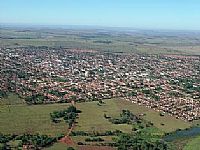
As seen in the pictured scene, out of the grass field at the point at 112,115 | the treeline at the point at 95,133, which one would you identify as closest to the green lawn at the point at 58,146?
the treeline at the point at 95,133

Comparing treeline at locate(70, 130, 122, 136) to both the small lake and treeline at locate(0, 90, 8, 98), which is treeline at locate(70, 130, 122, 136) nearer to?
the small lake

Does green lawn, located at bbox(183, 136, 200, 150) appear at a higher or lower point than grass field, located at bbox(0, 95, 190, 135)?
lower

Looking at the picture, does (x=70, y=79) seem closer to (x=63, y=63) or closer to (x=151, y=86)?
(x=151, y=86)

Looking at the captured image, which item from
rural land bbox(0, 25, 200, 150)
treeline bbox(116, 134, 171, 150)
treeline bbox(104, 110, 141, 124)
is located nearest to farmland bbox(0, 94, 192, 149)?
rural land bbox(0, 25, 200, 150)

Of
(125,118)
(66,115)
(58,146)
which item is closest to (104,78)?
(125,118)

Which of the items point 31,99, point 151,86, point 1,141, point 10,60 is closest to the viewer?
point 1,141

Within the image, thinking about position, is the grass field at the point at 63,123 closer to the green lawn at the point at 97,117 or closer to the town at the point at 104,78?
the green lawn at the point at 97,117

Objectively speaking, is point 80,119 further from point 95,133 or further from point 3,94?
point 3,94

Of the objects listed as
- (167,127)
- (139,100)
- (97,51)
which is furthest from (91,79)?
(97,51)
